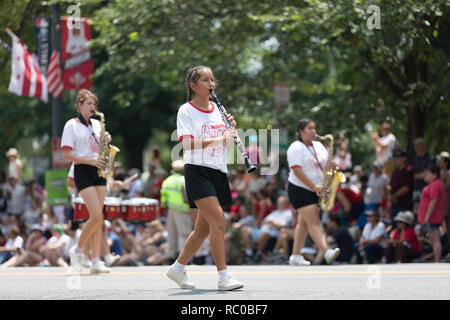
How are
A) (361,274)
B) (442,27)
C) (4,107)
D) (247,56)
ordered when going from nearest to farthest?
(361,274), (442,27), (247,56), (4,107)

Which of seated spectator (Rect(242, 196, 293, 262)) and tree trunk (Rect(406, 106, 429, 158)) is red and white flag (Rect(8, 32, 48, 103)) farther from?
tree trunk (Rect(406, 106, 429, 158))

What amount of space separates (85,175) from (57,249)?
20.6ft

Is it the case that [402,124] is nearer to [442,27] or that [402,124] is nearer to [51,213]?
[442,27]

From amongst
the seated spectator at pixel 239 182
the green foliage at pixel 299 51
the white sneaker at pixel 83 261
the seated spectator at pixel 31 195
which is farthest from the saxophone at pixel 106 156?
the seated spectator at pixel 31 195

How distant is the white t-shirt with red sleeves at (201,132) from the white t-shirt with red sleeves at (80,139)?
2.62m

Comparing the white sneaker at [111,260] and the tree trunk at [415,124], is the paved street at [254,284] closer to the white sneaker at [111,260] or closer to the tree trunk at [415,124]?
the white sneaker at [111,260]

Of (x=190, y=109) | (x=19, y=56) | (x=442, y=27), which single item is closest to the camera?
(x=190, y=109)

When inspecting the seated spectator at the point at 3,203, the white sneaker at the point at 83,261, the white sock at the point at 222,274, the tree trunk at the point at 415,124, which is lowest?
the white sneaker at the point at 83,261

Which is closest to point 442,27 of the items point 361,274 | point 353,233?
point 353,233

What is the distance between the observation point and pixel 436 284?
8.56 m

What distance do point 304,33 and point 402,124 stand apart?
4123 mm

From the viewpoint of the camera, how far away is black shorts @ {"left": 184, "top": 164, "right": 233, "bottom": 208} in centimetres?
816

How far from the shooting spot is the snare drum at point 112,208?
13320 mm

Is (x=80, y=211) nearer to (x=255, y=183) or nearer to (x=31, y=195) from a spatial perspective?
(x=31, y=195)
